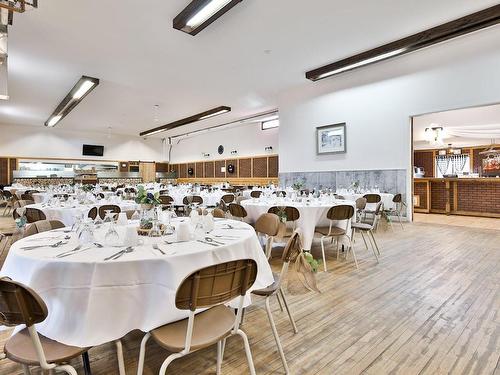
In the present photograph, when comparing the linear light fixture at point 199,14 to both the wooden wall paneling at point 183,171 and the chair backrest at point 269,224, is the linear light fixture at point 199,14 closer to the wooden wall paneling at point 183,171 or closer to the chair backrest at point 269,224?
the chair backrest at point 269,224

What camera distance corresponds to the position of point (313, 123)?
372 inches

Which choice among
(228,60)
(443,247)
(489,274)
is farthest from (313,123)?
(489,274)

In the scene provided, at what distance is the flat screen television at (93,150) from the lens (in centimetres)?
1697

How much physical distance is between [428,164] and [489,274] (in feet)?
36.8

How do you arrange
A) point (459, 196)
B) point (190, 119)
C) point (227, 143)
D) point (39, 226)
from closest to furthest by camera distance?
1. point (39, 226)
2. point (459, 196)
3. point (190, 119)
4. point (227, 143)

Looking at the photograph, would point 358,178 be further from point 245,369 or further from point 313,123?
point 245,369

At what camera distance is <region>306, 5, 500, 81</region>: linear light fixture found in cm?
A: 547

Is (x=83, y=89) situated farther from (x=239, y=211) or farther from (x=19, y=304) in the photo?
(x=19, y=304)

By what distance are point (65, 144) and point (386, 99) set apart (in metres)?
16.4

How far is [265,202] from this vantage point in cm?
522

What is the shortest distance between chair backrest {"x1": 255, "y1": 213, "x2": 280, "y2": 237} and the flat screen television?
55.7 feet

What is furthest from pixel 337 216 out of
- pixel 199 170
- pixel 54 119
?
pixel 199 170

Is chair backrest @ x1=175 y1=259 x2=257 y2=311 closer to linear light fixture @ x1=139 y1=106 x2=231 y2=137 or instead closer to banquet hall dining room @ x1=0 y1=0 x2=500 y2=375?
banquet hall dining room @ x1=0 y1=0 x2=500 y2=375

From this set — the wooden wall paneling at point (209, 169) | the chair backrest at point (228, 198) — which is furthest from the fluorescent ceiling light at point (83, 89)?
the wooden wall paneling at point (209, 169)
